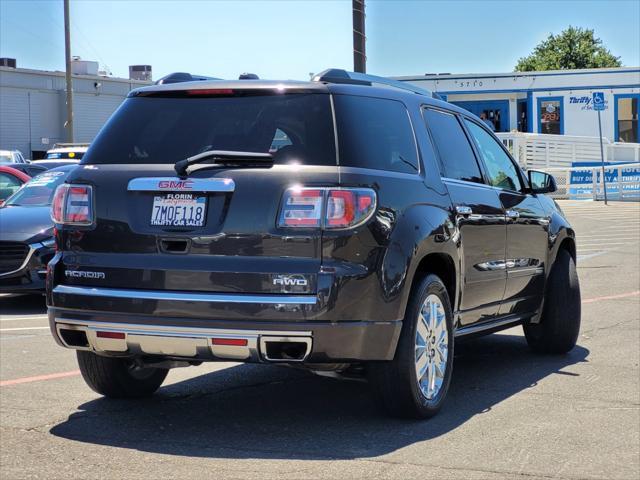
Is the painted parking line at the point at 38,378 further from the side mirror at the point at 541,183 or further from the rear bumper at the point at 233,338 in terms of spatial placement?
the side mirror at the point at 541,183

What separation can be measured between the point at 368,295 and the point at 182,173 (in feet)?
3.78

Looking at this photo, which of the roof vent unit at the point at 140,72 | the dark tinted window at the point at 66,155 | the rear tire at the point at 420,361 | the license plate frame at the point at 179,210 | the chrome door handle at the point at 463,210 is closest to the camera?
the license plate frame at the point at 179,210

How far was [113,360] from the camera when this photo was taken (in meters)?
6.25

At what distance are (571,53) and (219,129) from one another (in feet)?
326

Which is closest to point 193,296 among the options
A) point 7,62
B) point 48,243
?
point 48,243

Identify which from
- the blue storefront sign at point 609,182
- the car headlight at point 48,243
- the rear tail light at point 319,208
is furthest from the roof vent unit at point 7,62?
the rear tail light at point 319,208

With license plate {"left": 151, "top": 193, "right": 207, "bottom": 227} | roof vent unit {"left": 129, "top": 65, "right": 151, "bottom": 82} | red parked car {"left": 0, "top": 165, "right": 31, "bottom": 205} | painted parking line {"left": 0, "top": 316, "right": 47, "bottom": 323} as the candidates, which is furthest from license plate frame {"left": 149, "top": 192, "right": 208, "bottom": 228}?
roof vent unit {"left": 129, "top": 65, "right": 151, "bottom": 82}

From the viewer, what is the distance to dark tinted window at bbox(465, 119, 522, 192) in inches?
295

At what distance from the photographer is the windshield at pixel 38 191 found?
12617mm

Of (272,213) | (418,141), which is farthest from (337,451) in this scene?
(418,141)

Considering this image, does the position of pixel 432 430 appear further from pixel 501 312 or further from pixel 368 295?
pixel 501 312

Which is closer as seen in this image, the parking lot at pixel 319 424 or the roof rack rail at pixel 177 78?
the parking lot at pixel 319 424

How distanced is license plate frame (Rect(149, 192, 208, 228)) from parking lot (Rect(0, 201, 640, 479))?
1128 millimetres

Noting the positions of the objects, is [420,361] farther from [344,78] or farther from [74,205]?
[74,205]
